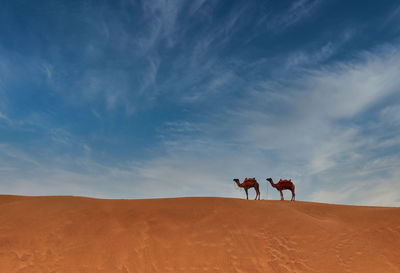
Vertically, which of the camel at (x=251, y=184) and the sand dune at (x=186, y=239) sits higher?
the camel at (x=251, y=184)

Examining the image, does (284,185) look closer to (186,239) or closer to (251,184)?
(251,184)

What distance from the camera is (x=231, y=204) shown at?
15711 mm

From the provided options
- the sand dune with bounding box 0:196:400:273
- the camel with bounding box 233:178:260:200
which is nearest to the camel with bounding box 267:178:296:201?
the camel with bounding box 233:178:260:200

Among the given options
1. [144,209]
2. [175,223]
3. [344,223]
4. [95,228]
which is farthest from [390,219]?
[95,228]

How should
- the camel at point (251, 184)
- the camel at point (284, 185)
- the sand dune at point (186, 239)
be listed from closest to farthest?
the sand dune at point (186, 239) → the camel at point (251, 184) → the camel at point (284, 185)

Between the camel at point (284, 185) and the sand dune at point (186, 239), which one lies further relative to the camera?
the camel at point (284, 185)

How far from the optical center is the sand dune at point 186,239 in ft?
37.2

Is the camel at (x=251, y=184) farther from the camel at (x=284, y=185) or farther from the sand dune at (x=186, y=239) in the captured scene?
the sand dune at (x=186, y=239)

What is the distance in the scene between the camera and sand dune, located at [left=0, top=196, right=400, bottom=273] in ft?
37.2

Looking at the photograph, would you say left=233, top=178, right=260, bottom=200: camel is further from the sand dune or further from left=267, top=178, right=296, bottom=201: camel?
the sand dune

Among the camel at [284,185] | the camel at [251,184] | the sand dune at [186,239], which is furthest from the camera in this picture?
the camel at [284,185]

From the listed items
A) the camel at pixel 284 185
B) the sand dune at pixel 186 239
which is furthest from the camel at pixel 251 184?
the sand dune at pixel 186 239

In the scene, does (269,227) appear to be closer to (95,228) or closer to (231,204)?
(231,204)

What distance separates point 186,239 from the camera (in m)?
12.6
